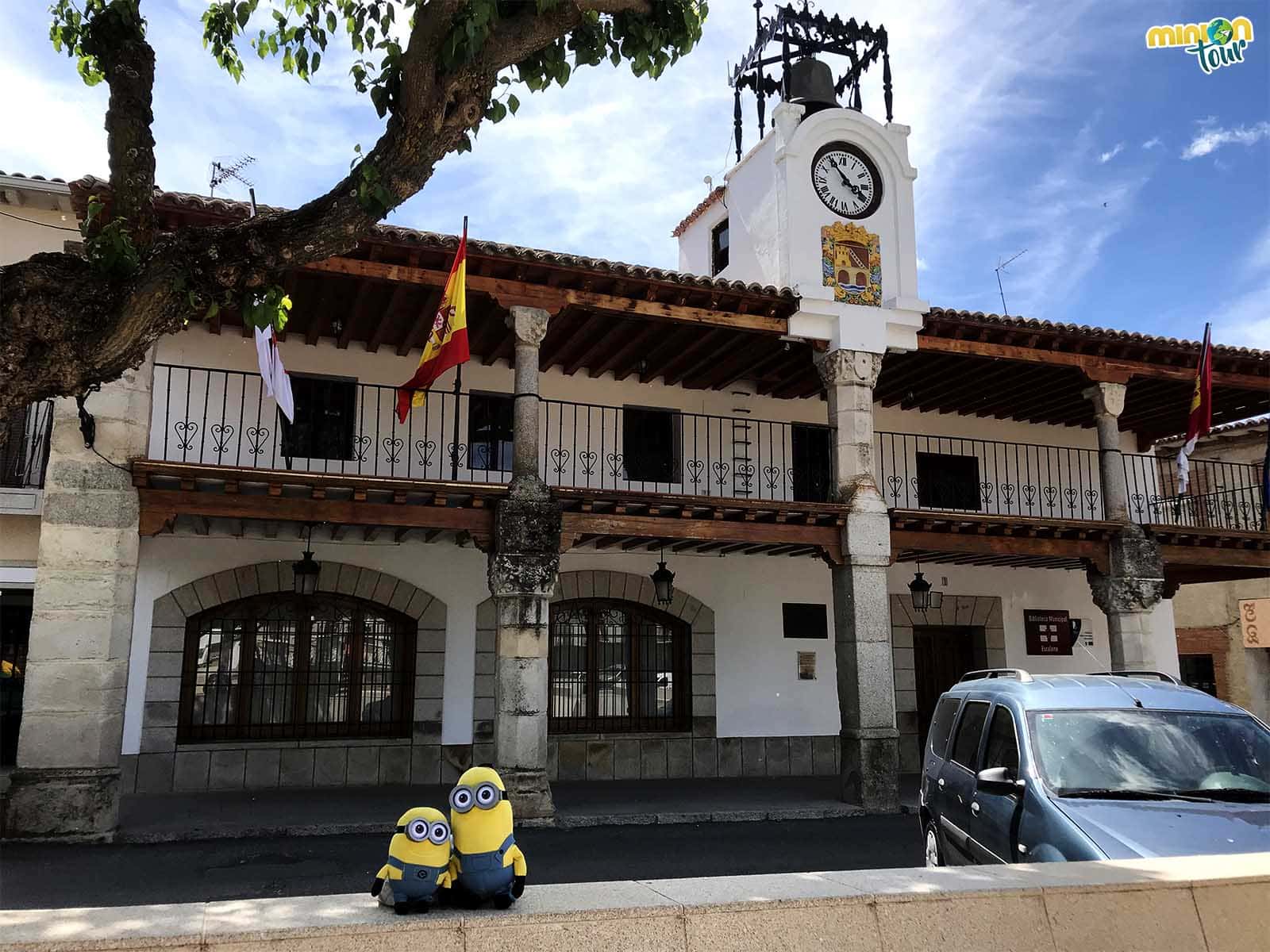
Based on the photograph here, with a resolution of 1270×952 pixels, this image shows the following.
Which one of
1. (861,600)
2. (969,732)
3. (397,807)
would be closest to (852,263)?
(861,600)

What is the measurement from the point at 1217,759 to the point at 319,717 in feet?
33.9

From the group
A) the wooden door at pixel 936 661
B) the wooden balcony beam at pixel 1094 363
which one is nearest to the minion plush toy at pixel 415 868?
the wooden balcony beam at pixel 1094 363

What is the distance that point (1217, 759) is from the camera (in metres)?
5.22

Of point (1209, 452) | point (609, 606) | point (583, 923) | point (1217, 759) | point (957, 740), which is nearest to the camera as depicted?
point (583, 923)

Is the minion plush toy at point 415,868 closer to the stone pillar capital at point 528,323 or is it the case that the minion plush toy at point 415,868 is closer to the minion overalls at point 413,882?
the minion overalls at point 413,882

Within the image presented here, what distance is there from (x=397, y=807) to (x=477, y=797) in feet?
25.3

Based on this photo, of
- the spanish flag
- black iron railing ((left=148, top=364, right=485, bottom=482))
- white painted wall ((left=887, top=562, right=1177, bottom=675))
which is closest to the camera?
the spanish flag

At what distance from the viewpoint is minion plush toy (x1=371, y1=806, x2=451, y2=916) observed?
3.56 metres

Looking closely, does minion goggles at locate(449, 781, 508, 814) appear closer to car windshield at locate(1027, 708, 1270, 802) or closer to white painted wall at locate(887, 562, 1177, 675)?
car windshield at locate(1027, 708, 1270, 802)

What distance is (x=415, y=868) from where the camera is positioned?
357 cm

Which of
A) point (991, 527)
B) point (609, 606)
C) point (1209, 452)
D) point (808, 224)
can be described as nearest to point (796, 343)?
point (808, 224)

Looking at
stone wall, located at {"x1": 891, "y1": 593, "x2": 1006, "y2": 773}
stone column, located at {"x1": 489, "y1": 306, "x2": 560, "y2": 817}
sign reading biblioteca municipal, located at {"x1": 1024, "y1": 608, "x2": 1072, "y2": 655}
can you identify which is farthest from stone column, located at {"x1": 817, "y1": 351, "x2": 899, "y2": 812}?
sign reading biblioteca municipal, located at {"x1": 1024, "y1": 608, "x2": 1072, "y2": 655}

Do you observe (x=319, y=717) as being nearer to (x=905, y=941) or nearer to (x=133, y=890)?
(x=133, y=890)

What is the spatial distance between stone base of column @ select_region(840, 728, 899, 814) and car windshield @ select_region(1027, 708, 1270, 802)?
6473 mm
